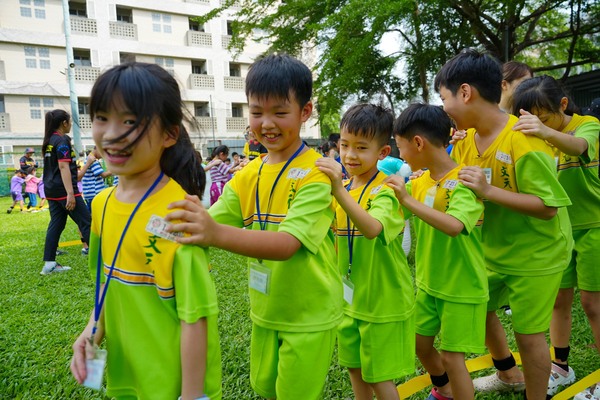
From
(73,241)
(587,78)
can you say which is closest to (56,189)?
(73,241)

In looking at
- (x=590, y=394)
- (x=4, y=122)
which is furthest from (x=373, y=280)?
(x=4, y=122)

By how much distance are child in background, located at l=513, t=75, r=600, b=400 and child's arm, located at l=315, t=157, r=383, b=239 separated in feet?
4.50

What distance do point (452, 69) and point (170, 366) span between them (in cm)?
178

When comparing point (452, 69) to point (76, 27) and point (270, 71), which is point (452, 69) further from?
point (76, 27)

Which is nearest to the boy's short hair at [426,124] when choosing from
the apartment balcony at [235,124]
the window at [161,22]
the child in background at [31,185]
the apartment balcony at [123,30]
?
the child in background at [31,185]

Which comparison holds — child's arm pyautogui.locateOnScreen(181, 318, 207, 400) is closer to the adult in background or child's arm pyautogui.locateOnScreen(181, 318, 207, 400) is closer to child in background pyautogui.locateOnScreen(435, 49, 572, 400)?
child in background pyautogui.locateOnScreen(435, 49, 572, 400)

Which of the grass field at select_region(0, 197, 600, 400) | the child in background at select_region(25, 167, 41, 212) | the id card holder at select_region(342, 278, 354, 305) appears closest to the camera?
the id card holder at select_region(342, 278, 354, 305)

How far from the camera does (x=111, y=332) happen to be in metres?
1.42

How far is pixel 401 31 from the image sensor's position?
9438mm

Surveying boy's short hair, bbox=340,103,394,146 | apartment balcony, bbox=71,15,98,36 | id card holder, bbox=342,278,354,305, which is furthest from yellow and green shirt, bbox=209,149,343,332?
apartment balcony, bbox=71,15,98,36

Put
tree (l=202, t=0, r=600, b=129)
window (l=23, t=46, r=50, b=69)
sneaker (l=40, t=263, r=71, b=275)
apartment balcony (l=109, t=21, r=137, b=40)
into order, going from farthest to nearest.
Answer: apartment balcony (l=109, t=21, r=137, b=40) < window (l=23, t=46, r=50, b=69) < tree (l=202, t=0, r=600, b=129) < sneaker (l=40, t=263, r=71, b=275)

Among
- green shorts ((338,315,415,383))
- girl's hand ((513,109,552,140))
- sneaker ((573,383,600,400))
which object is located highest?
girl's hand ((513,109,552,140))

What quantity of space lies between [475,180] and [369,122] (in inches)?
20.8

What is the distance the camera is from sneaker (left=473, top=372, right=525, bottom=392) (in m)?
2.53
